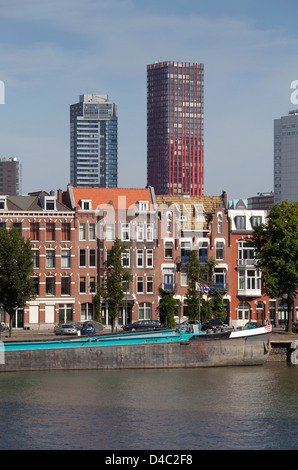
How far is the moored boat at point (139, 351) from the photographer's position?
82.6m

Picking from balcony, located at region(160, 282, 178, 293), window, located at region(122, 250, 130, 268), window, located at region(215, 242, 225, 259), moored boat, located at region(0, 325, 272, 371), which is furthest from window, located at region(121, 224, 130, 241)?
moored boat, located at region(0, 325, 272, 371)

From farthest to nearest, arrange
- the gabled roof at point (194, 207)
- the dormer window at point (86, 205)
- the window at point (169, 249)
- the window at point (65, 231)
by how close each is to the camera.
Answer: the gabled roof at point (194, 207)
the window at point (169, 249)
the dormer window at point (86, 205)
the window at point (65, 231)

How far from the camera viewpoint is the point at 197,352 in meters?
83.8

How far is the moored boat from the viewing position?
82625 millimetres

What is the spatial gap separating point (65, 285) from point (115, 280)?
35.5ft

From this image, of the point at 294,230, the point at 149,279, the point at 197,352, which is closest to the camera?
the point at 197,352

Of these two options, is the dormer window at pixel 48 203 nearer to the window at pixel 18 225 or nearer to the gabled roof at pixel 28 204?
the gabled roof at pixel 28 204

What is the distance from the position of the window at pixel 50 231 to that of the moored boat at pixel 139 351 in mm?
30138

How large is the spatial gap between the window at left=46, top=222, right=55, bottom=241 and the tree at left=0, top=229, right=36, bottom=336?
11195 mm

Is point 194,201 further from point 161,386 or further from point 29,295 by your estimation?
point 161,386

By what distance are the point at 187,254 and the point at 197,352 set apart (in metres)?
33.5

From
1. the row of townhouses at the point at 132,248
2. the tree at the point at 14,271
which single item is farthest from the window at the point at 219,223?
the tree at the point at 14,271
